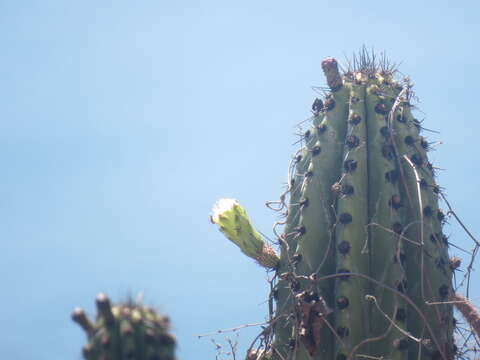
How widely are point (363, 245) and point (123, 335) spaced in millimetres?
2036

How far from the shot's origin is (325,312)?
156 inches

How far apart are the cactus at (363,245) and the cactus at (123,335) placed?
154 cm

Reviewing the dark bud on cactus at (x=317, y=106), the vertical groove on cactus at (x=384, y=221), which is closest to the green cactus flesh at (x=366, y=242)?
the vertical groove on cactus at (x=384, y=221)

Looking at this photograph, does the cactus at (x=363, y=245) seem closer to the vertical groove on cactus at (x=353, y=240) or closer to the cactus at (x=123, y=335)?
the vertical groove on cactus at (x=353, y=240)

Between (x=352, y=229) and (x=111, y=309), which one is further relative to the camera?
(x=352, y=229)

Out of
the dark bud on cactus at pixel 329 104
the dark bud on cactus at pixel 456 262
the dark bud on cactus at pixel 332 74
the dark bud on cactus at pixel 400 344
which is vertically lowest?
the dark bud on cactus at pixel 400 344

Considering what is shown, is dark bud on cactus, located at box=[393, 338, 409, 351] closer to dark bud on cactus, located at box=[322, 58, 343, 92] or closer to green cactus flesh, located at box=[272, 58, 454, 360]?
green cactus flesh, located at box=[272, 58, 454, 360]

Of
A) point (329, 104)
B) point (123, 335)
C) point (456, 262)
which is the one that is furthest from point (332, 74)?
point (123, 335)

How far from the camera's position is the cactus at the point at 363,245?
4.03m

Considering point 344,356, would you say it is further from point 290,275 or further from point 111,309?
point 111,309

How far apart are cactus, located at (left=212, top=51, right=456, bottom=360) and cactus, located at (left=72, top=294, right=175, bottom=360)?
5.06 ft

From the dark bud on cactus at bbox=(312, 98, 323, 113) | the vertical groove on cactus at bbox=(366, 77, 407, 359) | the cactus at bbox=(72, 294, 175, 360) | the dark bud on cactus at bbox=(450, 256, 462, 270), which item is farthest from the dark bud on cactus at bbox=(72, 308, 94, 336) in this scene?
the dark bud on cactus at bbox=(312, 98, 323, 113)

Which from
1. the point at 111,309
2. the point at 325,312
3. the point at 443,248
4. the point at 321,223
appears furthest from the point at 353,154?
the point at 111,309

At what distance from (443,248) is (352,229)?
0.63 metres
